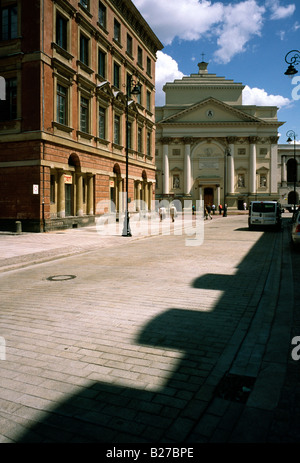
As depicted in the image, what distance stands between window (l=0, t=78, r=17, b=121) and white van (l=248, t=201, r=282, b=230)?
1562 cm

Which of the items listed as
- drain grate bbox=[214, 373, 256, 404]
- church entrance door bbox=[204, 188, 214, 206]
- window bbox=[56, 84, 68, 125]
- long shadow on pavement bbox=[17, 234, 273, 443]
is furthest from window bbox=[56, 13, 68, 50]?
church entrance door bbox=[204, 188, 214, 206]

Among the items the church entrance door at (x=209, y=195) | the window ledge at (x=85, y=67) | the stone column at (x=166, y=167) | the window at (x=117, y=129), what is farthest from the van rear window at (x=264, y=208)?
the stone column at (x=166, y=167)

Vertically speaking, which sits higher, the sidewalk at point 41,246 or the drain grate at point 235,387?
the sidewalk at point 41,246

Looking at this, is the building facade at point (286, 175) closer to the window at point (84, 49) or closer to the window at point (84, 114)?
the window at point (84, 114)

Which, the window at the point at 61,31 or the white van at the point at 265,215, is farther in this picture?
the white van at the point at 265,215

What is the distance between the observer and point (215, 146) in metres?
65.8

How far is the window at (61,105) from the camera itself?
21.8 meters

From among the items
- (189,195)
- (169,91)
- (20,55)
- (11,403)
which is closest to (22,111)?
(20,55)

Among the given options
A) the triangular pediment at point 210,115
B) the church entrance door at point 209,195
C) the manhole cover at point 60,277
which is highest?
the triangular pediment at point 210,115

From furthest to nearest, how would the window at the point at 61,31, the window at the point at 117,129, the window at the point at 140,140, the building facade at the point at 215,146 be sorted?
the building facade at the point at 215,146 < the window at the point at 140,140 < the window at the point at 117,129 < the window at the point at 61,31

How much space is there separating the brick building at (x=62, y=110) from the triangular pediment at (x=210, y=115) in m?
34.5

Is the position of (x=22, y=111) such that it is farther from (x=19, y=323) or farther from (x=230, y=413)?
(x=230, y=413)

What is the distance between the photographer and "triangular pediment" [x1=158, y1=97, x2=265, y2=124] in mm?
64375

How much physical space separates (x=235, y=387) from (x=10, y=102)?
67.9ft
